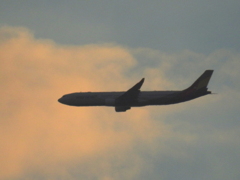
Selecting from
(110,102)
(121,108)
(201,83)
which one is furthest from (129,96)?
(201,83)

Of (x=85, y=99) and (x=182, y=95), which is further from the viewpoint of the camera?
(x=85, y=99)

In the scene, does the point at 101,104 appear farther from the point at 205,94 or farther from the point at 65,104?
the point at 205,94

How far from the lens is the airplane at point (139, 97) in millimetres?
75875

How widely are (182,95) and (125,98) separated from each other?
9599mm

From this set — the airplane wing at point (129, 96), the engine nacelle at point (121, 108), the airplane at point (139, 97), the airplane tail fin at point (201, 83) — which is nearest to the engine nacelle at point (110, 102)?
the airplane at point (139, 97)

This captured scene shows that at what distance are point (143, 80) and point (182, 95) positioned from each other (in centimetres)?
718

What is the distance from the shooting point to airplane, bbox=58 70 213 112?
75.9 m

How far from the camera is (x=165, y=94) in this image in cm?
7731

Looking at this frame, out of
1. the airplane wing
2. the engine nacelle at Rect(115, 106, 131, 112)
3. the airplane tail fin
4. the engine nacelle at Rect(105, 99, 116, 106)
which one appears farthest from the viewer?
the engine nacelle at Rect(115, 106, 131, 112)

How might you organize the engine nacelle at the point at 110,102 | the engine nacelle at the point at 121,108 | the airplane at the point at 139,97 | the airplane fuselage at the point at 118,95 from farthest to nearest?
the engine nacelle at the point at 121,108
the engine nacelle at the point at 110,102
the airplane fuselage at the point at 118,95
the airplane at the point at 139,97

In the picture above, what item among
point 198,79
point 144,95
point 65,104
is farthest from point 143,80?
point 65,104

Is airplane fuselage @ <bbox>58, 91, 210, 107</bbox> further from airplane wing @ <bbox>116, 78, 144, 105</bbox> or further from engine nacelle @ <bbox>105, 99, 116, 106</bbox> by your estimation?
airplane wing @ <bbox>116, 78, 144, 105</bbox>

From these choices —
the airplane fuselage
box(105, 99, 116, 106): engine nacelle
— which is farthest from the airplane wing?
box(105, 99, 116, 106): engine nacelle

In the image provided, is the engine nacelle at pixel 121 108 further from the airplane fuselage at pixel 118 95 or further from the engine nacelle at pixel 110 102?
the engine nacelle at pixel 110 102
